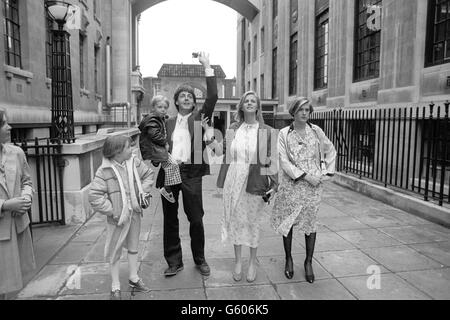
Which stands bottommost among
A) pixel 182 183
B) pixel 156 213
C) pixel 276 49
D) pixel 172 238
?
pixel 156 213

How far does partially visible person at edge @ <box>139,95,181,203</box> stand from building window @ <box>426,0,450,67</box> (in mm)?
6827

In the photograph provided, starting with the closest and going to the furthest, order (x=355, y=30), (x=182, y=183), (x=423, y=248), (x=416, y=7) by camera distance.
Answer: (x=182, y=183) < (x=423, y=248) < (x=416, y=7) < (x=355, y=30)

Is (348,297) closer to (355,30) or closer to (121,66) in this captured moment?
(355,30)

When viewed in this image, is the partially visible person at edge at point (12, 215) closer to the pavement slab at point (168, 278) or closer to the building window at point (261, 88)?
the pavement slab at point (168, 278)

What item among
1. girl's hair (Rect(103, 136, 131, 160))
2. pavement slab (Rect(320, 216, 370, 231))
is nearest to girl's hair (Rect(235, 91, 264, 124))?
girl's hair (Rect(103, 136, 131, 160))

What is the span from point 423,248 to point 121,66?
20.7 meters

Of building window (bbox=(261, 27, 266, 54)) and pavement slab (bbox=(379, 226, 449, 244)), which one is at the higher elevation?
building window (bbox=(261, 27, 266, 54))

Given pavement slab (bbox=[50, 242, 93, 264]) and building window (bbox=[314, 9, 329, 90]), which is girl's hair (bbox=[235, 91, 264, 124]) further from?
building window (bbox=[314, 9, 329, 90])

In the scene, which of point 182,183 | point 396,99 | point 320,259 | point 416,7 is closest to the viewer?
point 182,183

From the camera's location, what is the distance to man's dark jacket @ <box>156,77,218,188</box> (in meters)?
3.82

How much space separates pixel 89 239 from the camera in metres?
5.21

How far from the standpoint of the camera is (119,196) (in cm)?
332

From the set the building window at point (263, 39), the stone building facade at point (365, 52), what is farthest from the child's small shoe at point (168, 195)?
the building window at point (263, 39)
